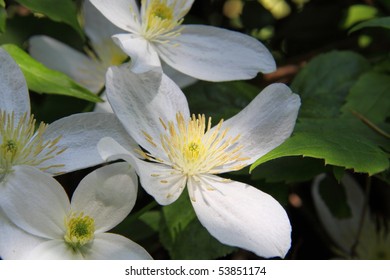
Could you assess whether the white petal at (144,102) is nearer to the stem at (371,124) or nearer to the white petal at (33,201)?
the white petal at (33,201)

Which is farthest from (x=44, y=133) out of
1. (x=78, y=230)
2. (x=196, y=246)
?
(x=196, y=246)

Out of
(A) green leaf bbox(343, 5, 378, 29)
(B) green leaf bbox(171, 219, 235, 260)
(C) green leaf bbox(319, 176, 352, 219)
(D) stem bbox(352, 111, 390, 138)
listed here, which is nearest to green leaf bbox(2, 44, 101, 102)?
(B) green leaf bbox(171, 219, 235, 260)

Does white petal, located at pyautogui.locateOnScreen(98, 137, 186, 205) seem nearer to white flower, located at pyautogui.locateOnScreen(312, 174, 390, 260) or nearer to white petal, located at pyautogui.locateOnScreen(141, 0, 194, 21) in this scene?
white petal, located at pyautogui.locateOnScreen(141, 0, 194, 21)

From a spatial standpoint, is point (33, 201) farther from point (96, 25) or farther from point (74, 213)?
point (96, 25)

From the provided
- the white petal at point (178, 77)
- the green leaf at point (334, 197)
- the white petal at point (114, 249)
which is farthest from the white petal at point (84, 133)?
the green leaf at point (334, 197)

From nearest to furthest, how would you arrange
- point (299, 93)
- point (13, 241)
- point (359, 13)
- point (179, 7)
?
point (13, 241) < point (179, 7) < point (299, 93) < point (359, 13)

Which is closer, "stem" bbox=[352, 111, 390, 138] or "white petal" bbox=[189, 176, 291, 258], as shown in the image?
"white petal" bbox=[189, 176, 291, 258]
